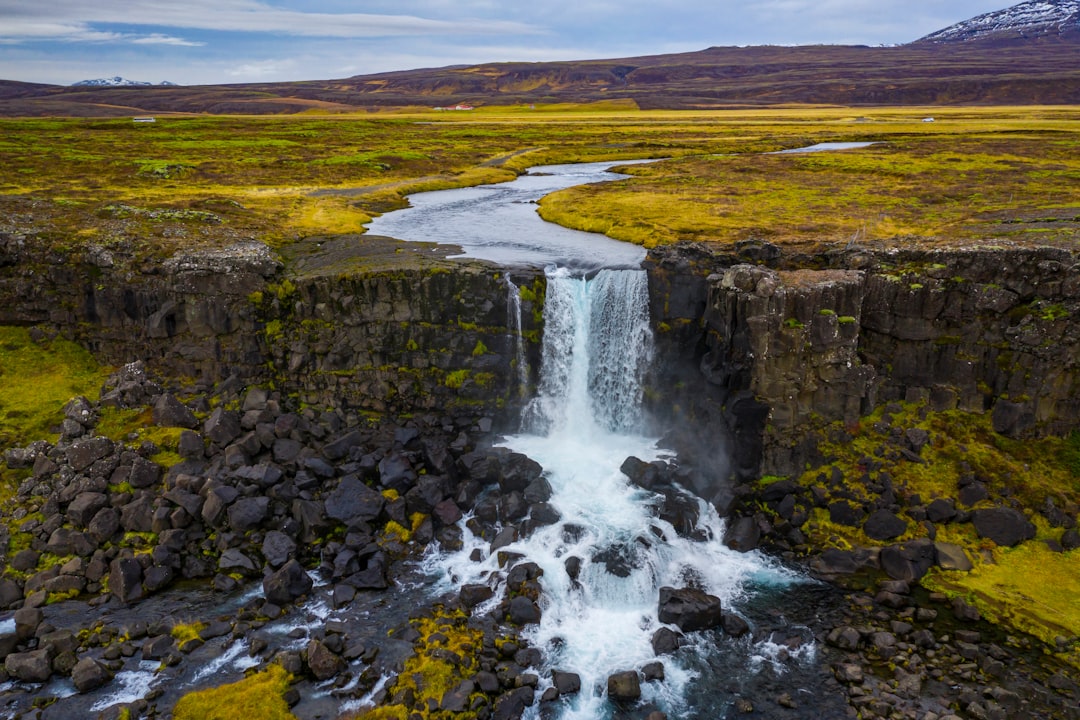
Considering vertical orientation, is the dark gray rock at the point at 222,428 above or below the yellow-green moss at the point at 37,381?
below

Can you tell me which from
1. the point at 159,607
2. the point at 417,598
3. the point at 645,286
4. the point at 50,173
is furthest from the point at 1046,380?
the point at 50,173

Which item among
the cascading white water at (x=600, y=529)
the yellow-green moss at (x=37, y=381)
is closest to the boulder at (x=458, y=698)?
the cascading white water at (x=600, y=529)

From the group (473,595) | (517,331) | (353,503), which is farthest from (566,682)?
(517,331)

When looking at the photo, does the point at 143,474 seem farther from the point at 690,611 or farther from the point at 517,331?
the point at 690,611

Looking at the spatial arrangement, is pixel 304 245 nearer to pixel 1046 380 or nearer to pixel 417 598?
pixel 417 598

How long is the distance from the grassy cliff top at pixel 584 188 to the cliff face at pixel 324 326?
4.11m

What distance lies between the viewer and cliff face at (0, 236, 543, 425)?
38000 mm

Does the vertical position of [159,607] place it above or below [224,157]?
below

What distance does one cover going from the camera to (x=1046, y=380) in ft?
107

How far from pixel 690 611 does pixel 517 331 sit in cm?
1796

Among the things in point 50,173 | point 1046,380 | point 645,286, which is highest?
point 50,173

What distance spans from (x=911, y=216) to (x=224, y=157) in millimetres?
80382

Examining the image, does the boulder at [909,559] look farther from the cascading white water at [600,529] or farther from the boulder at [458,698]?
the boulder at [458,698]

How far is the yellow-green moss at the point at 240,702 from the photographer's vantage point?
2195 cm
